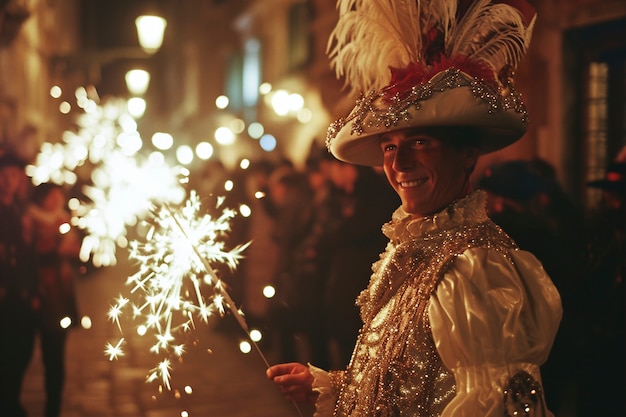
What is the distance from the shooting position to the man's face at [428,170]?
275 cm

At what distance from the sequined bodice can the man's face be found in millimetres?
57

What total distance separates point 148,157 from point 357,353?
1475mm

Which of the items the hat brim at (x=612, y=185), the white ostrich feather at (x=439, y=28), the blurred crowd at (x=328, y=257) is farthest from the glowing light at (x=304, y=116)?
the white ostrich feather at (x=439, y=28)

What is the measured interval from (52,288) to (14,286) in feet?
1.29

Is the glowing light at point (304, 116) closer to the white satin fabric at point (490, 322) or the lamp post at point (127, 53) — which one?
the lamp post at point (127, 53)

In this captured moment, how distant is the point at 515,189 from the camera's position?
5.56 m

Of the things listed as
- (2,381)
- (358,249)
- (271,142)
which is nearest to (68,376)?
(2,381)

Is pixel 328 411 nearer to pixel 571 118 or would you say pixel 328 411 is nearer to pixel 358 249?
pixel 358 249

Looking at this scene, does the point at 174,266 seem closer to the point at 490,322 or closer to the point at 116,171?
the point at 116,171

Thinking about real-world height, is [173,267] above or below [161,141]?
below

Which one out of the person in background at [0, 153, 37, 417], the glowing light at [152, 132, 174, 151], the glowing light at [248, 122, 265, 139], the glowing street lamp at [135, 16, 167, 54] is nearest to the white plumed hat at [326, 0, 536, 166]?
the glowing light at [152, 132, 174, 151]

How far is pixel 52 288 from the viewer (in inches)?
261

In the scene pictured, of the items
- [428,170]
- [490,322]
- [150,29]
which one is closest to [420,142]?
[428,170]

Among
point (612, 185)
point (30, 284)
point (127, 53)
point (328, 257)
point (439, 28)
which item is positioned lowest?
point (328, 257)
